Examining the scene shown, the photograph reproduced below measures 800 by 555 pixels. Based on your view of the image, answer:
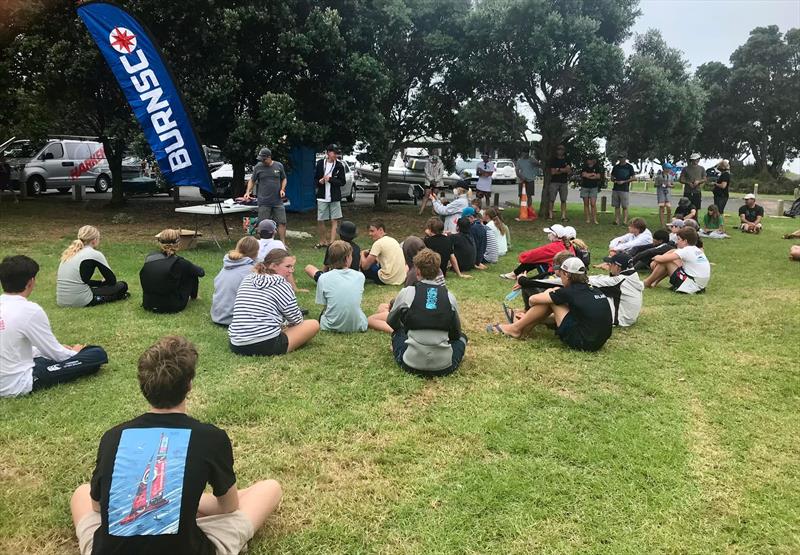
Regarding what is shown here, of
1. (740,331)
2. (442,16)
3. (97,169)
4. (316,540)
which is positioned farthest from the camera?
(97,169)

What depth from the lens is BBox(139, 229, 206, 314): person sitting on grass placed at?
20.8 feet

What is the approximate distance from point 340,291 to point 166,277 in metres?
2.07

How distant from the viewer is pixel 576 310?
5.41 m

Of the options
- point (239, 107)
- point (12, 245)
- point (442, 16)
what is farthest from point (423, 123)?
point (12, 245)

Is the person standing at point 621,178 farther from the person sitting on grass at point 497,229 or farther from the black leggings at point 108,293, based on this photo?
the black leggings at point 108,293

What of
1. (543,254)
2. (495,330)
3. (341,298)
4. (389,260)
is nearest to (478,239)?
(389,260)

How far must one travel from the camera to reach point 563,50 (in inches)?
523

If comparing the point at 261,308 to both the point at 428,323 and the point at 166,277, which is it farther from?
the point at 166,277

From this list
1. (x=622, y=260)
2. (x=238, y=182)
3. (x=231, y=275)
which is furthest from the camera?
(x=238, y=182)

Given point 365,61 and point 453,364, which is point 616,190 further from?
point 453,364

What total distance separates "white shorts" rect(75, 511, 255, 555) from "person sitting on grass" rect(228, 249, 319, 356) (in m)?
2.61

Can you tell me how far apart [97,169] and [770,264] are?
21478mm

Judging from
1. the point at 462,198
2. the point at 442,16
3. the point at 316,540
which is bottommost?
the point at 316,540

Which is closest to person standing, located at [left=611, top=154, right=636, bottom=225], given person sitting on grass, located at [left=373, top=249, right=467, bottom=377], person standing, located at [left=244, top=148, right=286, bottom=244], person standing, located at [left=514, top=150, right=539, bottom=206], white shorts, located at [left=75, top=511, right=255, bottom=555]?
person standing, located at [left=514, top=150, right=539, bottom=206]
